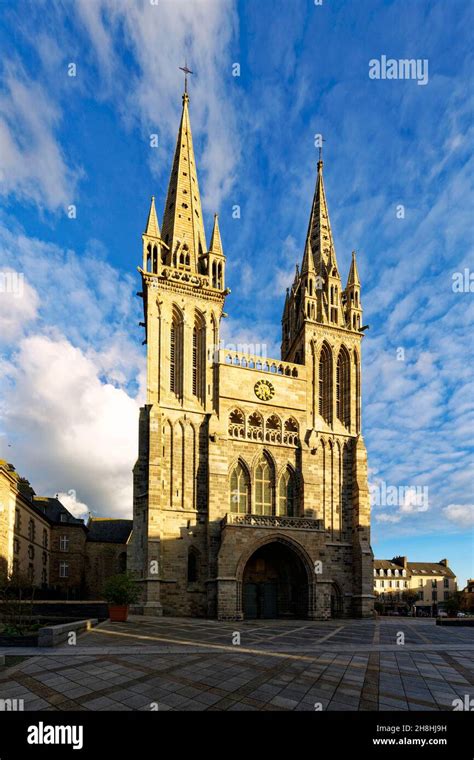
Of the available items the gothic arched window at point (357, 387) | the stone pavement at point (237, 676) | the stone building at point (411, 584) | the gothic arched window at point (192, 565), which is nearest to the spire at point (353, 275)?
the gothic arched window at point (357, 387)

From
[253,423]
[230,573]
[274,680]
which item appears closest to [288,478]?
[253,423]

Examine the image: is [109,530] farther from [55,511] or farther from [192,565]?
[192,565]

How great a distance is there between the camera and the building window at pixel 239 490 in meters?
32.3

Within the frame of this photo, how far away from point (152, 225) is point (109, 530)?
32.5 meters

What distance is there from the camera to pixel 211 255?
122 feet

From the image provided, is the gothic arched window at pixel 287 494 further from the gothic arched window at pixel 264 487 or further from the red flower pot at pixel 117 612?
the red flower pot at pixel 117 612

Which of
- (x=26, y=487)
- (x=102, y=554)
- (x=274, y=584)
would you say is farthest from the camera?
(x=102, y=554)

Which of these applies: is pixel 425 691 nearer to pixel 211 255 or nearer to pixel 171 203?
pixel 211 255

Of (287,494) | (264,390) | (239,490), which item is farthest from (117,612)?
(264,390)

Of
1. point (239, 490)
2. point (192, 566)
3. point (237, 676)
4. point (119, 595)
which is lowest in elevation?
point (192, 566)

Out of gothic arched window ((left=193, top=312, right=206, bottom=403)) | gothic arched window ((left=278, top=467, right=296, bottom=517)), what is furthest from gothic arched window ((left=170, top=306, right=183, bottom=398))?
gothic arched window ((left=278, top=467, right=296, bottom=517))

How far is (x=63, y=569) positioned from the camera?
44.6 meters
